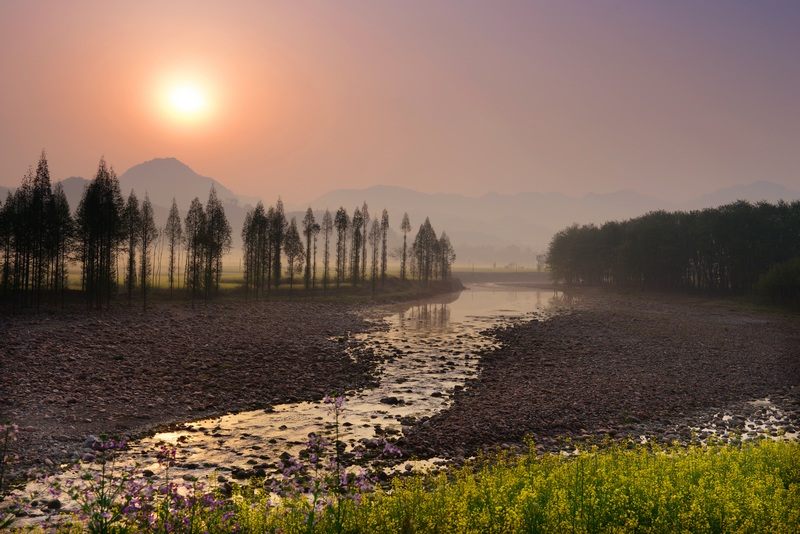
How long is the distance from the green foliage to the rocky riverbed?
2890 centimetres

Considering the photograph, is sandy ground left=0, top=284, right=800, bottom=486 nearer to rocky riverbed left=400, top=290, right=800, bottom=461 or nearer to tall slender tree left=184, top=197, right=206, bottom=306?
rocky riverbed left=400, top=290, right=800, bottom=461

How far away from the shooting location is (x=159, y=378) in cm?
2925

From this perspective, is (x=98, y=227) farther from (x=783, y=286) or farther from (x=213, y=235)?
(x=783, y=286)

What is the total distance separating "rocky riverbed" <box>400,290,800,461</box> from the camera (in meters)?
21.6

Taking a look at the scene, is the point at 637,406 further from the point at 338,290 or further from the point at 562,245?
the point at 562,245

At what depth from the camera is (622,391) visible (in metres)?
28.3

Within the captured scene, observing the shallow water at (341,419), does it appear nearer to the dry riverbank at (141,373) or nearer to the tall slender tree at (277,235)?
the dry riverbank at (141,373)

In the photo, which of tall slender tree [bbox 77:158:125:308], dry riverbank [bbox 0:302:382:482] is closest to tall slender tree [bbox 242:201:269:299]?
tall slender tree [bbox 77:158:125:308]

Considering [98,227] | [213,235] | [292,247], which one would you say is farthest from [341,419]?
[292,247]

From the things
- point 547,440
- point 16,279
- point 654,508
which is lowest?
point 547,440

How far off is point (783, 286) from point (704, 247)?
26.5 m

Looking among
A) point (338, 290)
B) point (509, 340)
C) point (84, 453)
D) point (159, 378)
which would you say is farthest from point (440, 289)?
point (84, 453)

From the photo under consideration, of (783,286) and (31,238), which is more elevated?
(31,238)

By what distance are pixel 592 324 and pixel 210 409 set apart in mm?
50187
